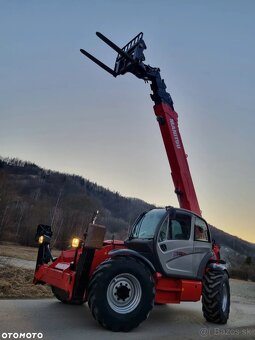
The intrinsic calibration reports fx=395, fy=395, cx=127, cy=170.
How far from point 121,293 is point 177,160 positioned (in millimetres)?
5243

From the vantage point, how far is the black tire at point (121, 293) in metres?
6.79

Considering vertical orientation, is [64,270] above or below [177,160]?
below

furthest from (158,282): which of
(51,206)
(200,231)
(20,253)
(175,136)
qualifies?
(51,206)

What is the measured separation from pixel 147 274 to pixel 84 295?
4.01 feet

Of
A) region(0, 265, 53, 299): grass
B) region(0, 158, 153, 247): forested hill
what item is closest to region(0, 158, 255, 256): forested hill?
region(0, 158, 153, 247): forested hill

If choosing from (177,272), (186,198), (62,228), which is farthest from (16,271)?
(62,228)

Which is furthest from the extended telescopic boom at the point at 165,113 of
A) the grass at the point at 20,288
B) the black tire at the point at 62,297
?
the grass at the point at 20,288

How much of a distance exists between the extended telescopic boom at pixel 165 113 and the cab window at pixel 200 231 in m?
1.69

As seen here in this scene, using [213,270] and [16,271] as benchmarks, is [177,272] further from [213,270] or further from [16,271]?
[16,271]

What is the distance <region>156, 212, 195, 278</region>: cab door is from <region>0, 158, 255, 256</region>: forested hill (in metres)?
13.6

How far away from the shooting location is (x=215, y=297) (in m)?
8.53

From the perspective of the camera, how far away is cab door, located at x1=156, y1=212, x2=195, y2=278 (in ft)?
26.9

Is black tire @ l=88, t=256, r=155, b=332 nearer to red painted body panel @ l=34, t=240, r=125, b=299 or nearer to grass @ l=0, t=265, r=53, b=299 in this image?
red painted body panel @ l=34, t=240, r=125, b=299

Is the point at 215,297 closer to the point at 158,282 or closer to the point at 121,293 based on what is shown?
the point at 158,282
